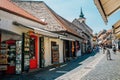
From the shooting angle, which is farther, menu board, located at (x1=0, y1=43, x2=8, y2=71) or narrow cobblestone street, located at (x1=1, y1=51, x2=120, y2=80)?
menu board, located at (x1=0, y1=43, x2=8, y2=71)

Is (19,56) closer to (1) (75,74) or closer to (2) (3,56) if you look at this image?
(2) (3,56)

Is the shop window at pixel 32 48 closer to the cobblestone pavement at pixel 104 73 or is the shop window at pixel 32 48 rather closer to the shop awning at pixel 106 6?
the cobblestone pavement at pixel 104 73

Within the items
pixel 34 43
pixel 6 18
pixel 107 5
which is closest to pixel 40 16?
pixel 34 43

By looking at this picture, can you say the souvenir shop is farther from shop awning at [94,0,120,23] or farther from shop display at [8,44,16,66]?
shop awning at [94,0,120,23]

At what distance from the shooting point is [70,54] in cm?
3192

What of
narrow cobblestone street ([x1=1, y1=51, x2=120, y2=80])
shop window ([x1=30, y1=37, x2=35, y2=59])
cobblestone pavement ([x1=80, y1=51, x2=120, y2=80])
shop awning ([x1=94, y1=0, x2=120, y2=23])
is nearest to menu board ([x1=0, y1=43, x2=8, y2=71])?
narrow cobblestone street ([x1=1, y1=51, x2=120, y2=80])

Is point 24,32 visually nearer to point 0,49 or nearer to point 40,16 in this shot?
point 0,49

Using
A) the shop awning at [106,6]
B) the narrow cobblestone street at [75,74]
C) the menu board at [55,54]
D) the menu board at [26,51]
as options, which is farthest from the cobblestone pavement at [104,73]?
the shop awning at [106,6]

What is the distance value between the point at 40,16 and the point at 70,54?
7314mm

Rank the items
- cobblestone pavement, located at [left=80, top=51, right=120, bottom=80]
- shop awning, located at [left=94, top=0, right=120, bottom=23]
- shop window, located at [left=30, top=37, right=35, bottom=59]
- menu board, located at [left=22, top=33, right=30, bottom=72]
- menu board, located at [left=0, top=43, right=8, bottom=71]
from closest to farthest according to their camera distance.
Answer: shop awning, located at [left=94, top=0, right=120, bottom=23], cobblestone pavement, located at [left=80, top=51, right=120, bottom=80], menu board, located at [left=0, top=43, right=8, bottom=71], menu board, located at [left=22, top=33, right=30, bottom=72], shop window, located at [left=30, top=37, right=35, bottom=59]

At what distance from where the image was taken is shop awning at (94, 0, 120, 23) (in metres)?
2.82

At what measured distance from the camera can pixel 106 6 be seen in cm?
311

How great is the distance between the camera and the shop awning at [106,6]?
9.26ft

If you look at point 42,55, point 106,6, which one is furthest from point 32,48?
point 106,6
